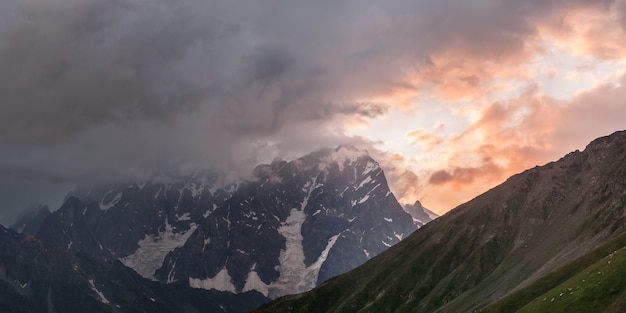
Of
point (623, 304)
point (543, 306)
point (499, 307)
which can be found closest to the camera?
point (623, 304)

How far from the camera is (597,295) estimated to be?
413 feet

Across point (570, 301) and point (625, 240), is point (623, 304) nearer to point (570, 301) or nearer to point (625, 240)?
point (570, 301)

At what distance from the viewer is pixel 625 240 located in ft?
624

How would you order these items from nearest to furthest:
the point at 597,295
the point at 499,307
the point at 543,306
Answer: the point at 597,295 → the point at 543,306 → the point at 499,307

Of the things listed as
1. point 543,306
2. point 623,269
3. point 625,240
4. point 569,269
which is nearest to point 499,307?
point 569,269

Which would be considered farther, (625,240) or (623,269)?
(625,240)

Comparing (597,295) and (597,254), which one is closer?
(597,295)

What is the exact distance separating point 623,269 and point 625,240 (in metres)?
68.3

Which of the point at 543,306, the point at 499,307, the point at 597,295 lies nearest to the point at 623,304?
the point at 597,295

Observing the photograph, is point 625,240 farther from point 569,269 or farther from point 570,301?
point 570,301

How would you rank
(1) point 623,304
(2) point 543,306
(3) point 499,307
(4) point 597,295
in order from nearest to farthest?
(1) point 623,304, (4) point 597,295, (2) point 543,306, (3) point 499,307

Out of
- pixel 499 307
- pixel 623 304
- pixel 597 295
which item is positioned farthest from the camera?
pixel 499 307

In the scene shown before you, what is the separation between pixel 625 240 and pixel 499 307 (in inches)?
1500

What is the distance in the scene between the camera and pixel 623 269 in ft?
420
